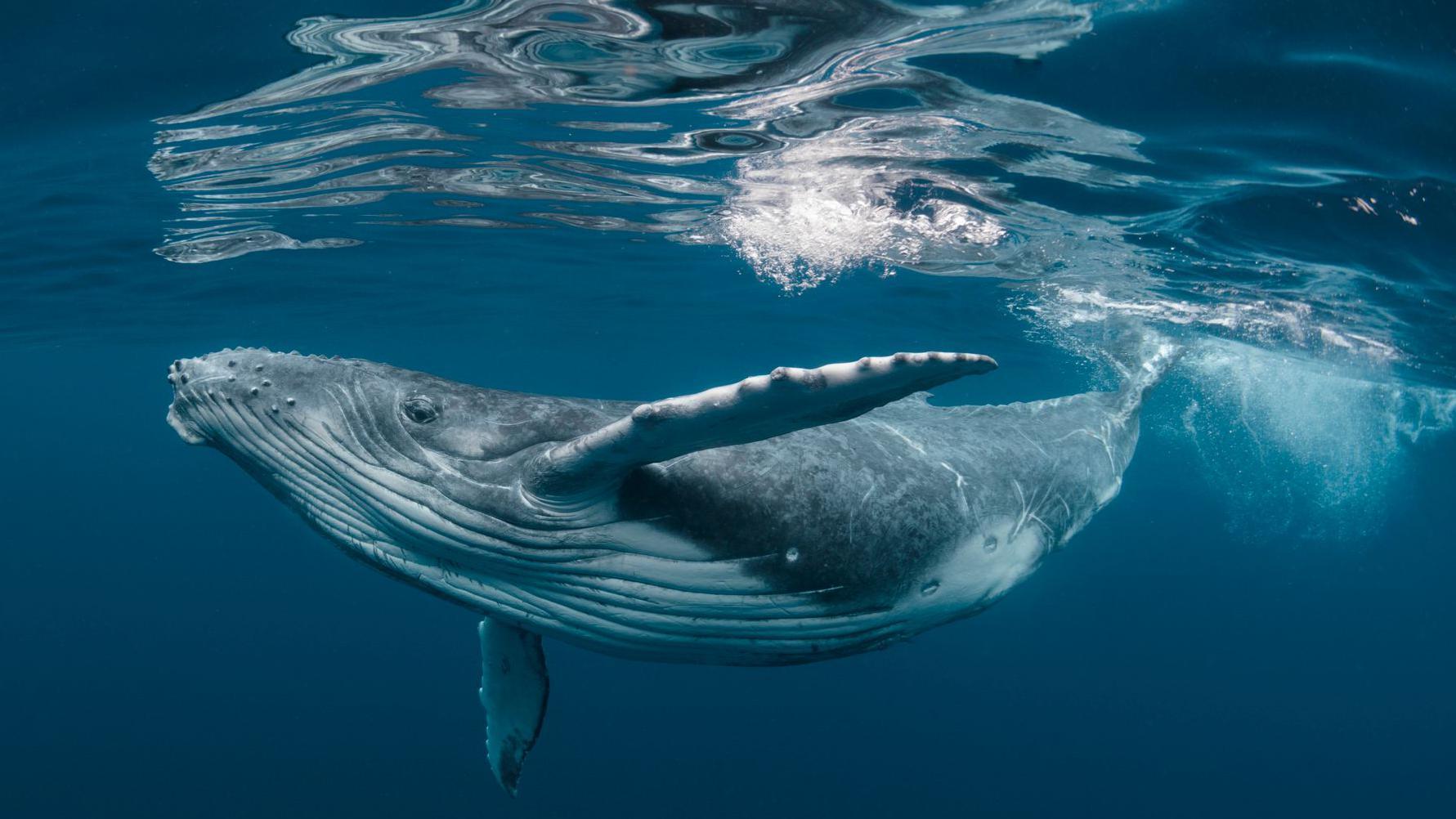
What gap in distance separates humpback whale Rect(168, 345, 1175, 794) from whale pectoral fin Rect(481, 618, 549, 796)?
0.54 m

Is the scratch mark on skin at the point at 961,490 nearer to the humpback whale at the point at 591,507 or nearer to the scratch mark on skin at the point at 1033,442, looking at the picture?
the humpback whale at the point at 591,507

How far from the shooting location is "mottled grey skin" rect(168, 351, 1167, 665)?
3977 mm

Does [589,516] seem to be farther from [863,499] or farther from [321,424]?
[863,499]

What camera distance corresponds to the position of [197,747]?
2809 centimetres

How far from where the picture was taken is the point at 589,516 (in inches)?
154

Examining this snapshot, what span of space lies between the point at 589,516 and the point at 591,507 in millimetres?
64

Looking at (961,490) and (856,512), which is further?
(961,490)

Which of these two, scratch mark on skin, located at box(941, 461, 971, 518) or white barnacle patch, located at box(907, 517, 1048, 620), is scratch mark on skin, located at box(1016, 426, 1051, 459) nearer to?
white barnacle patch, located at box(907, 517, 1048, 620)

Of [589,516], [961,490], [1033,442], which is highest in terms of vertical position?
[589,516]

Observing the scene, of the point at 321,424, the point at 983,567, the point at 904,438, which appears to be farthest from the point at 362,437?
the point at 983,567

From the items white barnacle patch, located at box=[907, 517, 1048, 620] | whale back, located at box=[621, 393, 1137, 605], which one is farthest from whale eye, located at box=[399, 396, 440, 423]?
white barnacle patch, located at box=[907, 517, 1048, 620]

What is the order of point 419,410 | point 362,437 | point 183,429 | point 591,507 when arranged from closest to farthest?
point 591,507 → point 362,437 → point 419,410 → point 183,429

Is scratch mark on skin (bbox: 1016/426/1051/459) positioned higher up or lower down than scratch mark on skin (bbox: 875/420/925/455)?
lower down

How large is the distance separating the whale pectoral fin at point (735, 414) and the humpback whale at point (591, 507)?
2cm
